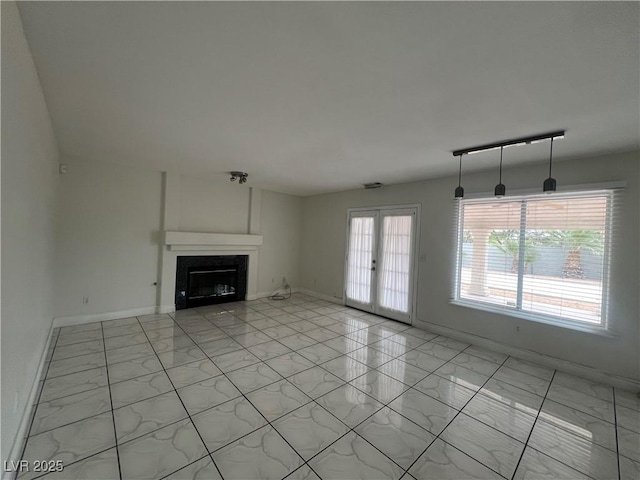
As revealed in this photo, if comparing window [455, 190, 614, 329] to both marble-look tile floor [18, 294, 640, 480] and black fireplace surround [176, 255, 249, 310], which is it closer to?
marble-look tile floor [18, 294, 640, 480]

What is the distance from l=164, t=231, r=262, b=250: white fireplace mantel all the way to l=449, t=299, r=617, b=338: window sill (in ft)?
13.5

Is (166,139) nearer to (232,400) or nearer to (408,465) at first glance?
(232,400)

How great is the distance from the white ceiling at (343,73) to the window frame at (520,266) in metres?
0.45

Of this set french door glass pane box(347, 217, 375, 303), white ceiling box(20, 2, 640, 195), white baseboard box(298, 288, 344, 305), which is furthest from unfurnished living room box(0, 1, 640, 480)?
white baseboard box(298, 288, 344, 305)

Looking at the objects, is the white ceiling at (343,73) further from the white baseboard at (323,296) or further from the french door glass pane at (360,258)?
the white baseboard at (323,296)

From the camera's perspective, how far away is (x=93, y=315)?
4.04 meters

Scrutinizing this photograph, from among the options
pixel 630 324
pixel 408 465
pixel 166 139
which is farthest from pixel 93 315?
pixel 630 324

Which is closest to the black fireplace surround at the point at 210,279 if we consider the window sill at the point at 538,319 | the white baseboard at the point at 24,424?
the white baseboard at the point at 24,424

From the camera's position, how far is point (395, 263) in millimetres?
4906

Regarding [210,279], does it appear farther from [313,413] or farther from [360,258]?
[313,413]

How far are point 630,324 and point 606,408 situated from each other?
3.17 ft

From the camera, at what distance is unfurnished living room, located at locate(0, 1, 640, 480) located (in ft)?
4.68

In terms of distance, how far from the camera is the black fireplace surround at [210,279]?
194 inches

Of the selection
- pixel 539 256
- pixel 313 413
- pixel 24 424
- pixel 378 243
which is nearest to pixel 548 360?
pixel 539 256
